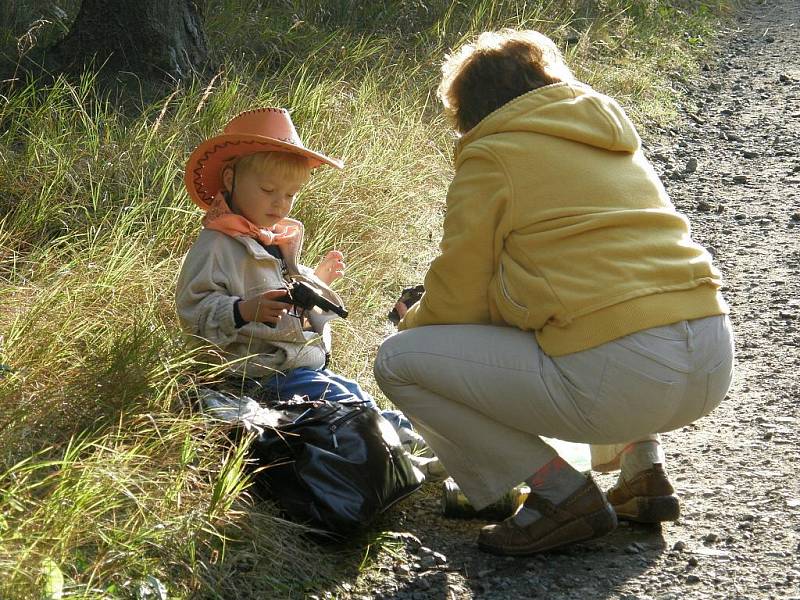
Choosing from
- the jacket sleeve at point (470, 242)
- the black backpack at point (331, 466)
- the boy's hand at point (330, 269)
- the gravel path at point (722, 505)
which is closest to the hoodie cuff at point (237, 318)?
the black backpack at point (331, 466)

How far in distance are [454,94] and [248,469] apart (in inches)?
50.7

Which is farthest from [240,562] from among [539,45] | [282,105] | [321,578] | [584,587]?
[282,105]

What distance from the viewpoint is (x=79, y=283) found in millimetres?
4258

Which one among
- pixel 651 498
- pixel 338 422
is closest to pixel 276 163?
pixel 338 422

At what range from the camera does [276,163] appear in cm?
379

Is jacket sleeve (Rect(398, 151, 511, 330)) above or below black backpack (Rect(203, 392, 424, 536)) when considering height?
above

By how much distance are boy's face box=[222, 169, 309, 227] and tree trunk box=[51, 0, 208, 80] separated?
9.44 feet

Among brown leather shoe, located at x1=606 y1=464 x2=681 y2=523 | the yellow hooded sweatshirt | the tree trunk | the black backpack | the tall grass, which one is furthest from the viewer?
the tree trunk

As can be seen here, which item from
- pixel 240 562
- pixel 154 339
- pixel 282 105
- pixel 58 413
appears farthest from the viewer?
pixel 282 105

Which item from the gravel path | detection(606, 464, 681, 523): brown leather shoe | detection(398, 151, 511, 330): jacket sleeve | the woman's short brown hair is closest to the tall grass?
the gravel path

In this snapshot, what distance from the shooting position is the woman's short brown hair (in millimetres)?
3424

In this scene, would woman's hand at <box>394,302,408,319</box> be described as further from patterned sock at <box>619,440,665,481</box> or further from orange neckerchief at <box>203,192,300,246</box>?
patterned sock at <box>619,440,665,481</box>

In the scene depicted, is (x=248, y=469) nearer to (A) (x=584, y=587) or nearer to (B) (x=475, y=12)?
(A) (x=584, y=587)

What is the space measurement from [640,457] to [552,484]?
359 millimetres
